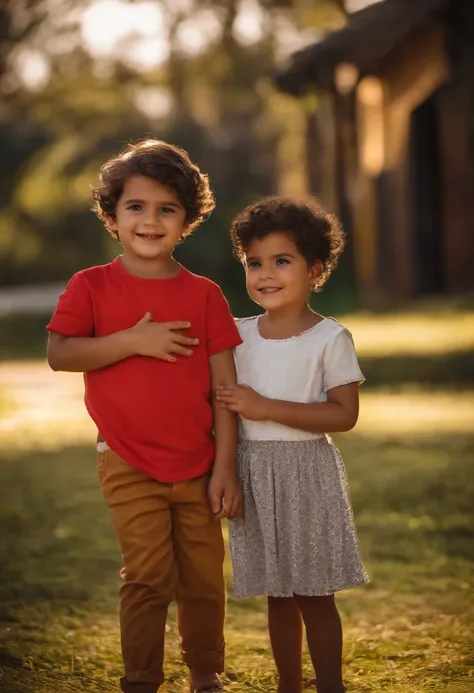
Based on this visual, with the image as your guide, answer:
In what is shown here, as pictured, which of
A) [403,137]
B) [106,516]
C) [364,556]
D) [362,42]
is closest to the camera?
[364,556]

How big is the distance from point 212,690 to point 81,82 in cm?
4353

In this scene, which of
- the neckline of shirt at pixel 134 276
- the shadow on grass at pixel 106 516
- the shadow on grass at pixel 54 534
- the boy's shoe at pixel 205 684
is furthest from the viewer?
Answer: the shadow on grass at pixel 106 516

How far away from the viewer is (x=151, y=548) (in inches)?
150

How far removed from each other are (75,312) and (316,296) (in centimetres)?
1581

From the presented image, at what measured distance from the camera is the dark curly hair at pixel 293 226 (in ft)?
12.6

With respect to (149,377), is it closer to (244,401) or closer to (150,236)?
(244,401)

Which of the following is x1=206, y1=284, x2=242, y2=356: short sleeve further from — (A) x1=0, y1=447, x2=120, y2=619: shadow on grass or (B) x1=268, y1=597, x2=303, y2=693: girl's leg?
(A) x1=0, y1=447, x2=120, y2=619: shadow on grass

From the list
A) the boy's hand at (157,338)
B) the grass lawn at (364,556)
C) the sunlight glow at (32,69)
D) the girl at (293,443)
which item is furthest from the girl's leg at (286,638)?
the sunlight glow at (32,69)

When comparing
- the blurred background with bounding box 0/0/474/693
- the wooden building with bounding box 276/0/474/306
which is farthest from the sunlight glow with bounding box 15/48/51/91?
the wooden building with bounding box 276/0/474/306

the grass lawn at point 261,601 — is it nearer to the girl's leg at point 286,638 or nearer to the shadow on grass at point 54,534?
the shadow on grass at point 54,534

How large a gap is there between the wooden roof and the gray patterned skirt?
13899 millimetres

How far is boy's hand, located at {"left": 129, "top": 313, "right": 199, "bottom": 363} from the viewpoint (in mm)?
3730

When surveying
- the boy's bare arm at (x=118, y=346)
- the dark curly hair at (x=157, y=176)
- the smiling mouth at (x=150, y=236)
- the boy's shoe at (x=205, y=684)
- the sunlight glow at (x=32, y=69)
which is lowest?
the boy's shoe at (x=205, y=684)

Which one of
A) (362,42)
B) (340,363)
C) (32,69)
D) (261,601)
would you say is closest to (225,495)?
(340,363)
